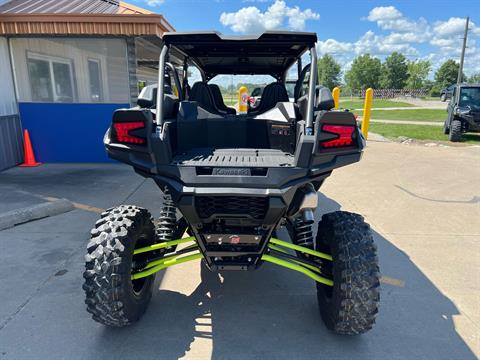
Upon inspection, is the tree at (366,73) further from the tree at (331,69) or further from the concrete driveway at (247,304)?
the concrete driveway at (247,304)

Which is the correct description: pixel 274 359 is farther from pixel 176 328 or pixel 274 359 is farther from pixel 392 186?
pixel 392 186

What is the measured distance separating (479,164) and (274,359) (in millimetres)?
9032

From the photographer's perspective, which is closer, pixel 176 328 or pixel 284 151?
pixel 176 328

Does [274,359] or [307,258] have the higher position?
[307,258]

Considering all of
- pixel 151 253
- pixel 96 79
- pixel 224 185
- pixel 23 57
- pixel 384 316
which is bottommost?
pixel 384 316

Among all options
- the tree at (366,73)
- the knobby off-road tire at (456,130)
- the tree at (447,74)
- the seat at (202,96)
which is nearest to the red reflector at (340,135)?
the seat at (202,96)

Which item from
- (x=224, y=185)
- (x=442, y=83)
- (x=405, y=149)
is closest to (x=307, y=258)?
(x=224, y=185)

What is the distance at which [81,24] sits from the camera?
7.41 meters

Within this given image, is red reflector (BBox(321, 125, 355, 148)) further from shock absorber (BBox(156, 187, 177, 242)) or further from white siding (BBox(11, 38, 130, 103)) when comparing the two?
white siding (BBox(11, 38, 130, 103))

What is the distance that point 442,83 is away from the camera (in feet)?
262

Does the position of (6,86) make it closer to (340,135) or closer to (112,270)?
(112,270)

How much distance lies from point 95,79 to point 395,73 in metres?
93.4

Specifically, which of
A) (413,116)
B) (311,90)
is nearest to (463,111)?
(413,116)

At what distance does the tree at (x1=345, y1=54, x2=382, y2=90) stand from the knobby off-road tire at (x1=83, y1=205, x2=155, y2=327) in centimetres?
9397
